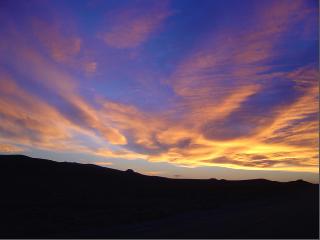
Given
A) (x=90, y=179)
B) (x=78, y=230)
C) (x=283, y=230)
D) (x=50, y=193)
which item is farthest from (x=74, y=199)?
(x=283, y=230)

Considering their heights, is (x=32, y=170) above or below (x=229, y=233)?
above

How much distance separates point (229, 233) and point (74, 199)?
18396 mm

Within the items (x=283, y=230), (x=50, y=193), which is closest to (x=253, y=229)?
(x=283, y=230)

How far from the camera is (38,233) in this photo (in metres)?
15.4

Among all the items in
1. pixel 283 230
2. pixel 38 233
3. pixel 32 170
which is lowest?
pixel 38 233

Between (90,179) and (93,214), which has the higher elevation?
(90,179)

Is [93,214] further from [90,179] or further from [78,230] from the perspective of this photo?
[90,179]

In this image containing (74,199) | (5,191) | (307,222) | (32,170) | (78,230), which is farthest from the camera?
(32,170)

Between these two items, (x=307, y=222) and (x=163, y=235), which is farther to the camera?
(x=307, y=222)

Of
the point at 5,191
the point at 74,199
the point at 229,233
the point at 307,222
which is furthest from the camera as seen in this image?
the point at 5,191

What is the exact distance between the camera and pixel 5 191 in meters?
29.9

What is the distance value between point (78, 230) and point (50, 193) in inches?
626

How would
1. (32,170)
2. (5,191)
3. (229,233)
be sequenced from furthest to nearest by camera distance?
(32,170) → (5,191) → (229,233)

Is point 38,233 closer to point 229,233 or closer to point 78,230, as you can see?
point 78,230
